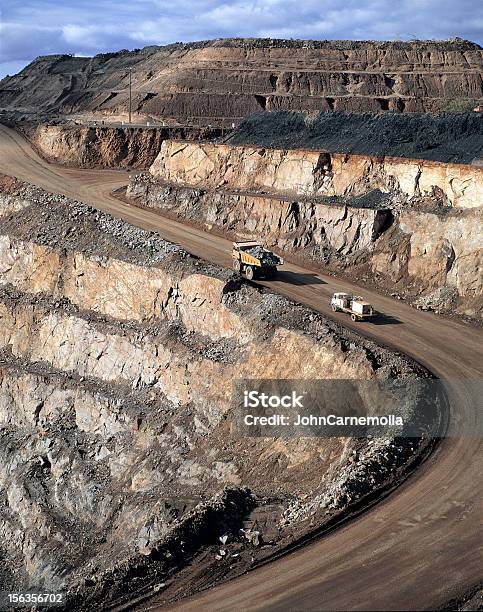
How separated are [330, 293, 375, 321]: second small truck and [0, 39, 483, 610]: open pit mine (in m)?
0.47

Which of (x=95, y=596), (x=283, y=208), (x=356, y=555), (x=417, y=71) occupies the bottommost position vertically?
(x=95, y=596)

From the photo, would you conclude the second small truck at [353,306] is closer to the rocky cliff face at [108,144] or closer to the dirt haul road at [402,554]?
the dirt haul road at [402,554]

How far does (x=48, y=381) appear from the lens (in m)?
33.2

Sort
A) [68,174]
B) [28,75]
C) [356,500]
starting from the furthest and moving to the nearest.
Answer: [28,75], [68,174], [356,500]

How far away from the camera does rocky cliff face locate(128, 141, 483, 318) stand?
104 ft

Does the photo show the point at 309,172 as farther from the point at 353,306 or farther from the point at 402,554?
the point at 402,554

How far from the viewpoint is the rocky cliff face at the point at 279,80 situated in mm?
64375

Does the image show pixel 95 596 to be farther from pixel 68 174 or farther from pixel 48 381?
pixel 68 174

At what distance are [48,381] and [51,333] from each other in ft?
8.64

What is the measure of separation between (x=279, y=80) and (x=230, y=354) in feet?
150

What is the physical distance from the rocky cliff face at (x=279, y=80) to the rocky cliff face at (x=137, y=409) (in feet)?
93.8

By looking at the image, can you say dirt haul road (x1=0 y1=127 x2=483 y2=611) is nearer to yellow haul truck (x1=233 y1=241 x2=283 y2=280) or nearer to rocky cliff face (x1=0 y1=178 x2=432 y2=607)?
rocky cliff face (x1=0 y1=178 x2=432 y2=607)

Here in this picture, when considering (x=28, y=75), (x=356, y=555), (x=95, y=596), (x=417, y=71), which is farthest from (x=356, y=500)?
(x=28, y=75)

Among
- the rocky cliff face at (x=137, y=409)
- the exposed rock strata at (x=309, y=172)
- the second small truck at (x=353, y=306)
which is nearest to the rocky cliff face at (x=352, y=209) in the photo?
the exposed rock strata at (x=309, y=172)
